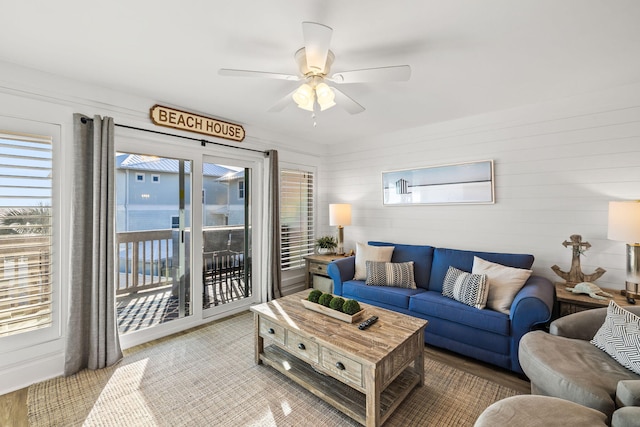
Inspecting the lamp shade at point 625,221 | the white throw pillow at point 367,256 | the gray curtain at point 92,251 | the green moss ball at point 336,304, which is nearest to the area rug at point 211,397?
the gray curtain at point 92,251

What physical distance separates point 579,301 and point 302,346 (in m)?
2.31

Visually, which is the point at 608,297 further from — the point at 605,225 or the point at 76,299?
the point at 76,299

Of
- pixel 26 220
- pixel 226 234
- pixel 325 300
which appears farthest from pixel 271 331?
pixel 26 220

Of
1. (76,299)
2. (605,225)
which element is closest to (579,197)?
(605,225)

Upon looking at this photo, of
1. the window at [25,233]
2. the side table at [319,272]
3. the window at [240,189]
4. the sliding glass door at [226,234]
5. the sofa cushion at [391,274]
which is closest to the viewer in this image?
the window at [25,233]

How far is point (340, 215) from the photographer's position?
4234mm

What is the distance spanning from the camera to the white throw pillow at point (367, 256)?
360 centimetres

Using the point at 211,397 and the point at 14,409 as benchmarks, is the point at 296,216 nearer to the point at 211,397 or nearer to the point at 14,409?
the point at 211,397

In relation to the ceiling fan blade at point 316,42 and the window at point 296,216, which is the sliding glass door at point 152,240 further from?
the ceiling fan blade at point 316,42

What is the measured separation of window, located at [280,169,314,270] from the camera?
4.33m

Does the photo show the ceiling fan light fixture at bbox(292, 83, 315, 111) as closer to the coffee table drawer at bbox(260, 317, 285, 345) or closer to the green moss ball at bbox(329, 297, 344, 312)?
the green moss ball at bbox(329, 297, 344, 312)

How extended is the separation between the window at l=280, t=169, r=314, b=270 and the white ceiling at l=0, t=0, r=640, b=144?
1.67 m

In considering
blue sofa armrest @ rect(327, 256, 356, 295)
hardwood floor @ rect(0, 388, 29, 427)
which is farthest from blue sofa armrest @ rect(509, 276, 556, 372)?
hardwood floor @ rect(0, 388, 29, 427)

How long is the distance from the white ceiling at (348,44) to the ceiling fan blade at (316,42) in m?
0.20
